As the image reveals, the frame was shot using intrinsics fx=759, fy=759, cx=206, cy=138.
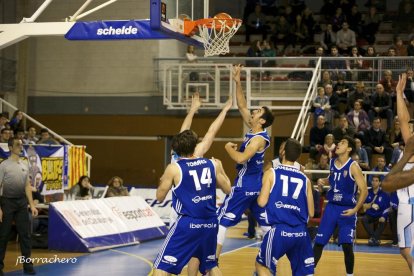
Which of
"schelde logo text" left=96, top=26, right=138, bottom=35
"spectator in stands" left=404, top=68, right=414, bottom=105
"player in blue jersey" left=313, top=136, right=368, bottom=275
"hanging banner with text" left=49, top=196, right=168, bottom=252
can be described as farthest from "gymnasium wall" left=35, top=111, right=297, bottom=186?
"player in blue jersey" left=313, top=136, right=368, bottom=275

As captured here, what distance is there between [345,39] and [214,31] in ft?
43.1

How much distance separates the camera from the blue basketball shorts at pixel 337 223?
10766 millimetres

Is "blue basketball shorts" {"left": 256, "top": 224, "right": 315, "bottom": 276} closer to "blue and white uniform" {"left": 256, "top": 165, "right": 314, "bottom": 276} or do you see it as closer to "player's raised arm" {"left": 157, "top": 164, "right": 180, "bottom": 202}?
"blue and white uniform" {"left": 256, "top": 165, "right": 314, "bottom": 276}

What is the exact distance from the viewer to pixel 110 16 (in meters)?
24.6

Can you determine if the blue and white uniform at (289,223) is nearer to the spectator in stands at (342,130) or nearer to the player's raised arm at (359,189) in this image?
the player's raised arm at (359,189)

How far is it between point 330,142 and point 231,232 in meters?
3.44

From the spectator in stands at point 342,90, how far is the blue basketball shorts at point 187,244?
566 inches

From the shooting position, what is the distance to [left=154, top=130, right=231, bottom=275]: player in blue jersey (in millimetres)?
7688

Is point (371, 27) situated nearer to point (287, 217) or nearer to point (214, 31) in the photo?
point (214, 31)

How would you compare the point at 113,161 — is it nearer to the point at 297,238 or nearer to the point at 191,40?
the point at 191,40

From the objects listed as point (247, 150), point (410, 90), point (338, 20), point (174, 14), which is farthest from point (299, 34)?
point (247, 150)

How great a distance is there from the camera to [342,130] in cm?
1967

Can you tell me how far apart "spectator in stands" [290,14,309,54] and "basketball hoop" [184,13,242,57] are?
13544 mm

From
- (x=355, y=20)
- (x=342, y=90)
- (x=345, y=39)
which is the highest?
(x=355, y=20)
